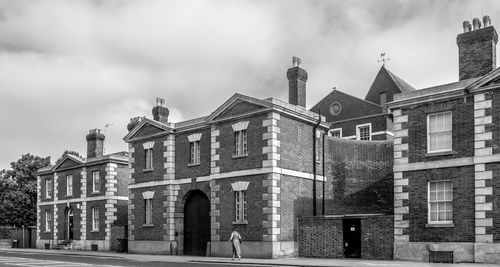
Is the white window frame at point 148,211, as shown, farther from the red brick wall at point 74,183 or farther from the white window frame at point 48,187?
the white window frame at point 48,187

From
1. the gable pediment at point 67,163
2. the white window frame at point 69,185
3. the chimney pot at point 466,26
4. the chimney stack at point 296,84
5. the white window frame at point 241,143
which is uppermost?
the chimney pot at point 466,26

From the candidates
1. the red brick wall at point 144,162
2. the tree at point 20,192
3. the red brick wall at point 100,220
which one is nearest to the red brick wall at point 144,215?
the red brick wall at point 144,162

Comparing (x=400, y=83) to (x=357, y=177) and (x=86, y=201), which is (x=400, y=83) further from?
(x=86, y=201)

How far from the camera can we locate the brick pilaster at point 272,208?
28688mm

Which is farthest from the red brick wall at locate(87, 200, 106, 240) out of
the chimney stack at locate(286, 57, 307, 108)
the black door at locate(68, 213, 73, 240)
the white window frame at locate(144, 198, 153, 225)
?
the chimney stack at locate(286, 57, 307, 108)

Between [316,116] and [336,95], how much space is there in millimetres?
20501

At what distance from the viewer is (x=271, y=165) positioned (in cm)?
2908

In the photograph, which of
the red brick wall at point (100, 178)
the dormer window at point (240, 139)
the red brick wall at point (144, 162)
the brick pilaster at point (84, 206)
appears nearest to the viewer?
the dormer window at point (240, 139)

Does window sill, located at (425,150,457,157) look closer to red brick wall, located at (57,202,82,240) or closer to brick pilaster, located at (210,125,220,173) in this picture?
brick pilaster, located at (210,125,220,173)

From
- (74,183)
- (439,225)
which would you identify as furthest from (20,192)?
(439,225)

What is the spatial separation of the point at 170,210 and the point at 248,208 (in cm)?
634

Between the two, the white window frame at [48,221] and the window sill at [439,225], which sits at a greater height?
the window sill at [439,225]

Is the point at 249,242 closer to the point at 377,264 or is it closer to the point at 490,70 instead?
the point at 377,264

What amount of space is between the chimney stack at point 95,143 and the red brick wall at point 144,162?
9499 millimetres
